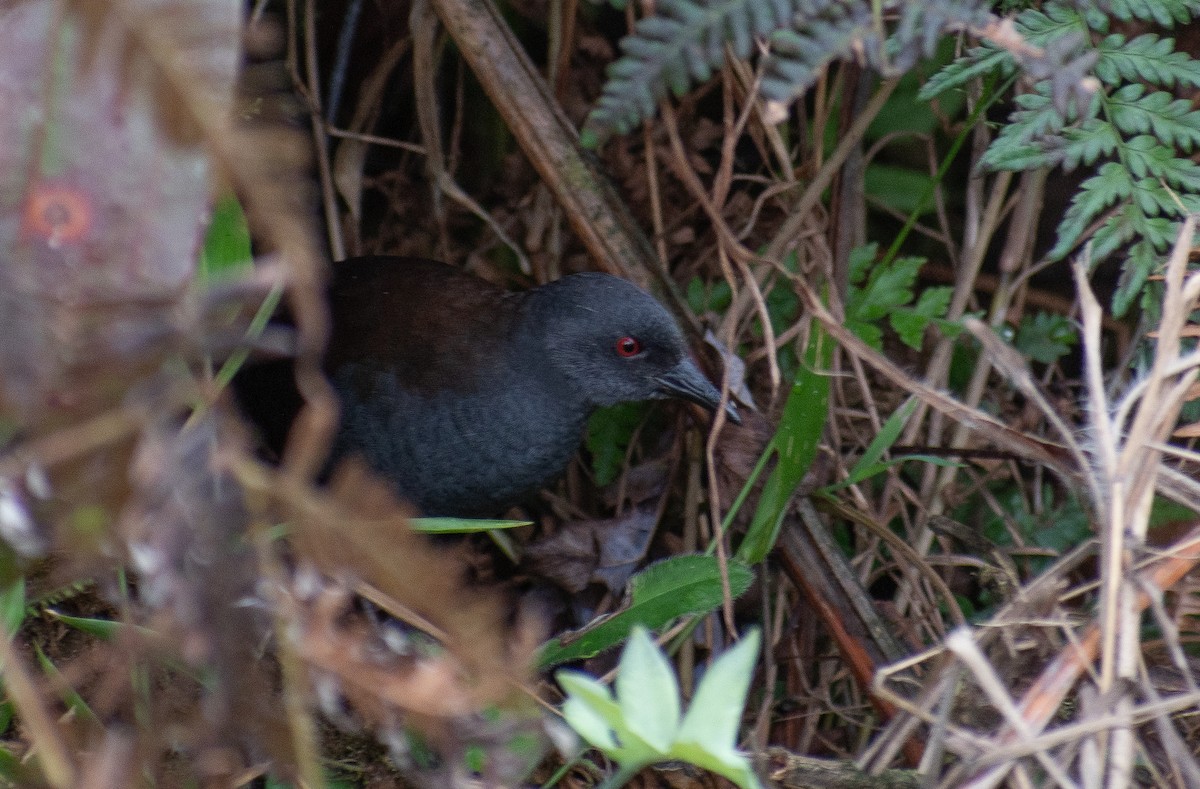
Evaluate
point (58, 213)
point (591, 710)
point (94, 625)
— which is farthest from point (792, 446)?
point (58, 213)

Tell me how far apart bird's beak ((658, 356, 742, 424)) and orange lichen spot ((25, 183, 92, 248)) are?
1.46 metres

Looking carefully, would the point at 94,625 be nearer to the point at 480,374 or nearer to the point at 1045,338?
the point at 480,374

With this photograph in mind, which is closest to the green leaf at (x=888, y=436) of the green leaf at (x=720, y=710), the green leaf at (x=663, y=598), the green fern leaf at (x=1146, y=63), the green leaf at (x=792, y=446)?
the green leaf at (x=792, y=446)

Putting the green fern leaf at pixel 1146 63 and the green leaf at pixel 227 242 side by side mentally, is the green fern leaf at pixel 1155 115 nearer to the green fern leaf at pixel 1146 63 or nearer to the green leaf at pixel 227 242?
the green fern leaf at pixel 1146 63

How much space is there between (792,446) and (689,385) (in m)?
0.45

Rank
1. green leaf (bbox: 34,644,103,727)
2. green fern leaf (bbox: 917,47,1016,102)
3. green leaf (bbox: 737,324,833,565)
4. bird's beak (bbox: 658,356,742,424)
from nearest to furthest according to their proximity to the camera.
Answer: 1. green leaf (bbox: 34,644,103,727)
2. green fern leaf (bbox: 917,47,1016,102)
3. green leaf (bbox: 737,324,833,565)
4. bird's beak (bbox: 658,356,742,424)

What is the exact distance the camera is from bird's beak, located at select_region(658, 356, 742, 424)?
2.79 meters

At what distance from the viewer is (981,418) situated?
78.9 inches

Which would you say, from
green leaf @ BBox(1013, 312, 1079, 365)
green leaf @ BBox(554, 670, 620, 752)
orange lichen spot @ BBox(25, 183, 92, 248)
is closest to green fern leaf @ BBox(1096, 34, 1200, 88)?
green leaf @ BBox(1013, 312, 1079, 365)

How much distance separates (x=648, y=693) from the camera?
4.73ft

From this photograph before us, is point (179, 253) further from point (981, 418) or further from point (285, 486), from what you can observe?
point (981, 418)

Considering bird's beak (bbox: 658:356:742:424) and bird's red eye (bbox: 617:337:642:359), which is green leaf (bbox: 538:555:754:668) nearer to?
bird's beak (bbox: 658:356:742:424)

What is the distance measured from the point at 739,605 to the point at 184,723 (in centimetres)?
Answer: 141

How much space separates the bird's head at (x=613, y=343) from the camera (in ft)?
9.28
